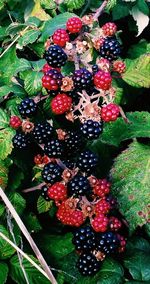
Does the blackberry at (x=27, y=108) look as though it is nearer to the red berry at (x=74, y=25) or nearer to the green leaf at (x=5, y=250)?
the red berry at (x=74, y=25)

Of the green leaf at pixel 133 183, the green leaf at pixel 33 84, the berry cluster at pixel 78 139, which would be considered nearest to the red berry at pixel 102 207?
the berry cluster at pixel 78 139

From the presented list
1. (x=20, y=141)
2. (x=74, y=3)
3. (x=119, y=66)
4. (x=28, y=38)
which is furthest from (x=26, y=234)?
(x=74, y=3)

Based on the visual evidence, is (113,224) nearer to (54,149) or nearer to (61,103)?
(54,149)

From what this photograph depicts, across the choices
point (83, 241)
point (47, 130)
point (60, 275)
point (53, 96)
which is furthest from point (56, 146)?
point (60, 275)

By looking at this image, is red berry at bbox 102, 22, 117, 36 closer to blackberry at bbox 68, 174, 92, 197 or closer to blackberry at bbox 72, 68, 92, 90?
blackberry at bbox 72, 68, 92, 90

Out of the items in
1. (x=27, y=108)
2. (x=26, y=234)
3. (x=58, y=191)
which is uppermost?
(x=27, y=108)

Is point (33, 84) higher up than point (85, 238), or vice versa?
point (33, 84)
